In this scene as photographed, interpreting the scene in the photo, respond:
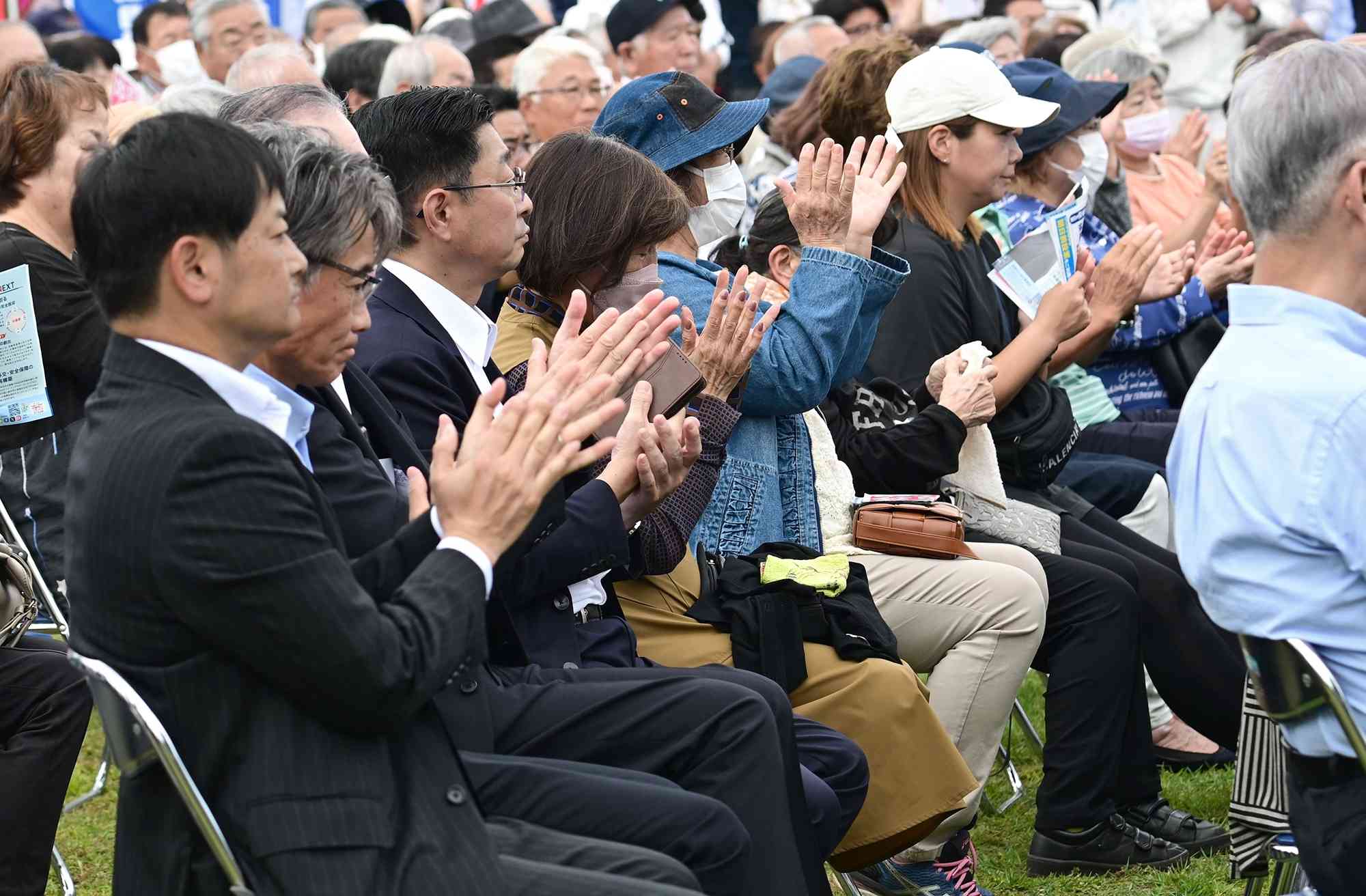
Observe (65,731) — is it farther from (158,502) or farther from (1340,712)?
(1340,712)

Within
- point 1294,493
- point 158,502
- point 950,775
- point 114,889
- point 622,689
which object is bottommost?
point 950,775

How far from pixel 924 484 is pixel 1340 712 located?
217 cm

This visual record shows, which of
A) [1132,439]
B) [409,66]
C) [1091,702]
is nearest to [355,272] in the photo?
[1091,702]

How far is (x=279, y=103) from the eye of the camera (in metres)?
3.62

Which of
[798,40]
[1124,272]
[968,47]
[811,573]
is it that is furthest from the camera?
[798,40]

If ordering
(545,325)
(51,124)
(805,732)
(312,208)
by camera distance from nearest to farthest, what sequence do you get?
(312,208), (805,732), (545,325), (51,124)

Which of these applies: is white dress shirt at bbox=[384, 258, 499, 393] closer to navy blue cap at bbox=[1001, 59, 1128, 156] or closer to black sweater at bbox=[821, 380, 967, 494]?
black sweater at bbox=[821, 380, 967, 494]

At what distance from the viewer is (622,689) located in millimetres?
2979

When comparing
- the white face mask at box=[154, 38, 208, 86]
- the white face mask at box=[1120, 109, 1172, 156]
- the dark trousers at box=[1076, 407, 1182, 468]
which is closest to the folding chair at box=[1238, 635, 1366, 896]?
the dark trousers at box=[1076, 407, 1182, 468]

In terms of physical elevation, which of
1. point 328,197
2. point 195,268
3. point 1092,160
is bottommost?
point 1092,160

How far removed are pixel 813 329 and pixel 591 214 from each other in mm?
655

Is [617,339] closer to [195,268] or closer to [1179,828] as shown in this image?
[195,268]

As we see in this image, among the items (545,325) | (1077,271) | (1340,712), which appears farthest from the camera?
(1077,271)

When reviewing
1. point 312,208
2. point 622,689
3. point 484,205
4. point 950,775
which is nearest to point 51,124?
point 484,205
